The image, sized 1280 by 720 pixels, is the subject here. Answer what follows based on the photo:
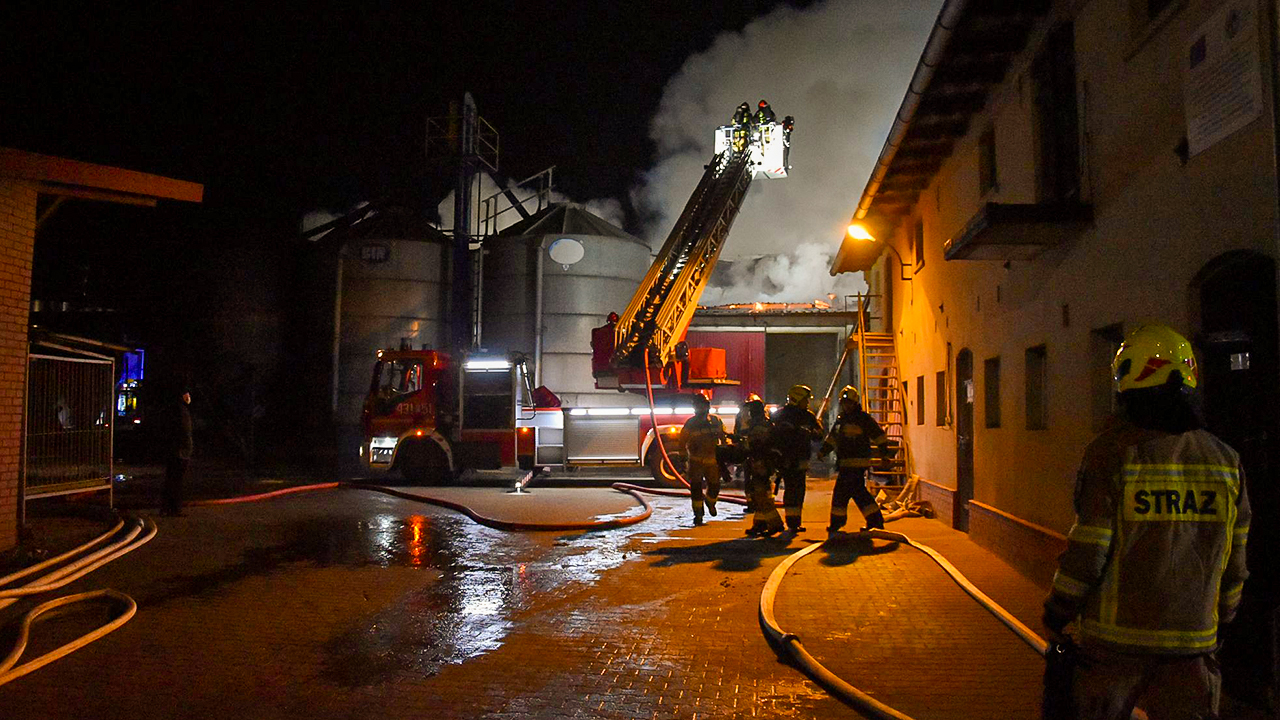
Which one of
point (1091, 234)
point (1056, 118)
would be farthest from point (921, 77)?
point (1091, 234)

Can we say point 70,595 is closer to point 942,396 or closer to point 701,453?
point 701,453

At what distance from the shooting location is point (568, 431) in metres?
15.5

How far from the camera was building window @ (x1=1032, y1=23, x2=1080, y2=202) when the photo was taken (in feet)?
21.7

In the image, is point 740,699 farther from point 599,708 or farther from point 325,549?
point 325,549

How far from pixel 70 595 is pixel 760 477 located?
6.14 metres

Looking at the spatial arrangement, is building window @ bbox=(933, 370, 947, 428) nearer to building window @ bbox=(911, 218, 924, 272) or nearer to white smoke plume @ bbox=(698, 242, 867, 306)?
building window @ bbox=(911, 218, 924, 272)

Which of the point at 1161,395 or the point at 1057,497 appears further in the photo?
the point at 1057,497

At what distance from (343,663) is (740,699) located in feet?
7.29

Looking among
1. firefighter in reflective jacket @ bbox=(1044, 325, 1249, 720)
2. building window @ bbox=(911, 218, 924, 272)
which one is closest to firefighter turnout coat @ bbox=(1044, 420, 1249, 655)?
firefighter in reflective jacket @ bbox=(1044, 325, 1249, 720)

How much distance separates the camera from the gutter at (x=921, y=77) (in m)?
6.91

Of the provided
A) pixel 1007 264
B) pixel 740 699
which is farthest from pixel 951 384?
pixel 740 699

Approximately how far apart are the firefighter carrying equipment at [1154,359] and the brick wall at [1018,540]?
12.8 ft

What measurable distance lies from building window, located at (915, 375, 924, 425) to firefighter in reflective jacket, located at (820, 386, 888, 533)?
9.82 ft

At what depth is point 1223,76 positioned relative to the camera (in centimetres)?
407
